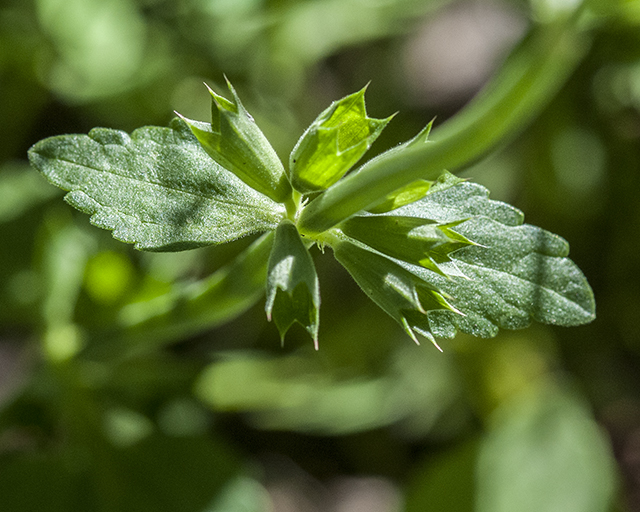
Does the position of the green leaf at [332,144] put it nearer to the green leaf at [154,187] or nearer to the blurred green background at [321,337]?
the green leaf at [154,187]

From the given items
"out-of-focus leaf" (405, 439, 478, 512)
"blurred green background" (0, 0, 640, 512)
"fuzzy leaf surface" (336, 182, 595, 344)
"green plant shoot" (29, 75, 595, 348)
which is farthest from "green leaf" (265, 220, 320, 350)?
"out-of-focus leaf" (405, 439, 478, 512)

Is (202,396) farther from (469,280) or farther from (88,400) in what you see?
(469,280)

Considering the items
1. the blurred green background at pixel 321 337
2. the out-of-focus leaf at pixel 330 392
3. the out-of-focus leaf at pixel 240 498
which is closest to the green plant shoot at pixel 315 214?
the blurred green background at pixel 321 337

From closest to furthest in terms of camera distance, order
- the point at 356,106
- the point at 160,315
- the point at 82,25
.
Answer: the point at 356,106 < the point at 160,315 < the point at 82,25

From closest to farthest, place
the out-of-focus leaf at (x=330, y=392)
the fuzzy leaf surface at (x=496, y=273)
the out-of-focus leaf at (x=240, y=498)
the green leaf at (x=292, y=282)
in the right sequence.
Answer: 1. the green leaf at (x=292, y=282)
2. the fuzzy leaf surface at (x=496, y=273)
3. the out-of-focus leaf at (x=240, y=498)
4. the out-of-focus leaf at (x=330, y=392)

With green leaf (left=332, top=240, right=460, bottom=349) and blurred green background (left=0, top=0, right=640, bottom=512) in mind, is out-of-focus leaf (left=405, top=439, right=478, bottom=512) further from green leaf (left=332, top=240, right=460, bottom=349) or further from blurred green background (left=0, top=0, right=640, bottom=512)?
green leaf (left=332, top=240, right=460, bottom=349)

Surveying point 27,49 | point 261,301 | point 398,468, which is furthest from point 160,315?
point 398,468
